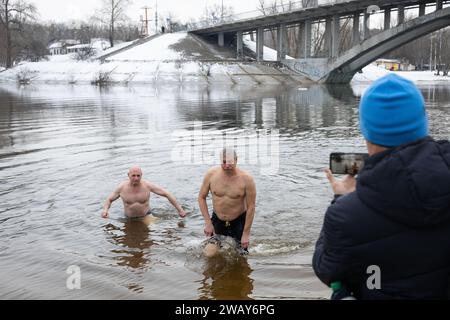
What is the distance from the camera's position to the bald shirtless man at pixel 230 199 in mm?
6863

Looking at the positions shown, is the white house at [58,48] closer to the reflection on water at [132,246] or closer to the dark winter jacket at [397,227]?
the reflection on water at [132,246]

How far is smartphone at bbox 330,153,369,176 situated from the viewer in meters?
2.64

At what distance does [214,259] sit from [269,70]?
200ft

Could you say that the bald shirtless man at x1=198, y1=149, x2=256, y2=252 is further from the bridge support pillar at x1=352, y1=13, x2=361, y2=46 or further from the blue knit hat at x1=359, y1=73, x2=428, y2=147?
the bridge support pillar at x1=352, y1=13, x2=361, y2=46

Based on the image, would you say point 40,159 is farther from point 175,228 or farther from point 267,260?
point 267,260

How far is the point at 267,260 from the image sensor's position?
7195mm

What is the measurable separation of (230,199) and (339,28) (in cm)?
5796

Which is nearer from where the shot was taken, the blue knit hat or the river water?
the blue knit hat

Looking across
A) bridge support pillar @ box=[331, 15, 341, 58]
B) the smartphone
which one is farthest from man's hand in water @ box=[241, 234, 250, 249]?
bridge support pillar @ box=[331, 15, 341, 58]

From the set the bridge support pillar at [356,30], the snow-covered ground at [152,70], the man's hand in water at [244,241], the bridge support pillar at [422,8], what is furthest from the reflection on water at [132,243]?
the snow-covered ground at [152,70]

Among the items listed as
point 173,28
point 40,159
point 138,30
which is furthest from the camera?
point 138,30

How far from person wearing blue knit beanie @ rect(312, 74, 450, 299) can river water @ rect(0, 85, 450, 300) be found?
12.2 ft

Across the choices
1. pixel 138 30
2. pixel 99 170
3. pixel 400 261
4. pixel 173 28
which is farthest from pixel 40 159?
pixel 138 30

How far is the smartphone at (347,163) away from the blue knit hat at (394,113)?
1.40 feet
